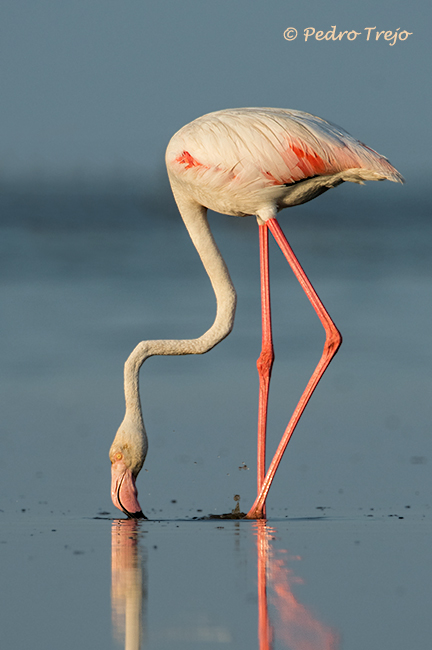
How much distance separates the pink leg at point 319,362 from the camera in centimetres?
1188

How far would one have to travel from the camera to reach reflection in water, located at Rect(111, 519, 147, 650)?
5262 millimetres

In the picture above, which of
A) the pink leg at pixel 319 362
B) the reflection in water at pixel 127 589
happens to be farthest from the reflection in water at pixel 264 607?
the pink leg at pixel 319 362

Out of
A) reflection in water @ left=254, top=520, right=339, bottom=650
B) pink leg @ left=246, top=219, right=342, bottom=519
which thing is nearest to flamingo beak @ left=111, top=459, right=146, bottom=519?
pink leg @ left=246, top=219, right=342, bottom=519

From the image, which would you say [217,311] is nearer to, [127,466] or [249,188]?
[249,188]

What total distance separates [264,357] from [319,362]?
101 centimetres

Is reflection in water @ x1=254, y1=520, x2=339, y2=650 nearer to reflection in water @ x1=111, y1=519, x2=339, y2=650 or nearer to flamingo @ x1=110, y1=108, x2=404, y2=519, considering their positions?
reflection in water @ x1=111, y1=519, x2=339, y2=650

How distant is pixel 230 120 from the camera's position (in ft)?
38.1

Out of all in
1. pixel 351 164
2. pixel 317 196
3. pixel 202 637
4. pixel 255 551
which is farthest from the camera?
pixel 317 196

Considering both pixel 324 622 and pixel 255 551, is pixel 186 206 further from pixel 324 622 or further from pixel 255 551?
pixel 324 622

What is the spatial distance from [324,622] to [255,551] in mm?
2958

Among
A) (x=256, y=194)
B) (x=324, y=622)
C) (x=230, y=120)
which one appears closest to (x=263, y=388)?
(x=256, y=194)

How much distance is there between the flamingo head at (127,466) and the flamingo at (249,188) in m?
0.01

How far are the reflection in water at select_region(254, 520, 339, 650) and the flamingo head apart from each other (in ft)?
15.2

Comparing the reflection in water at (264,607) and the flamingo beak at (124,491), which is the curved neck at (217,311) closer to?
the flamingo beak at (124,491)
